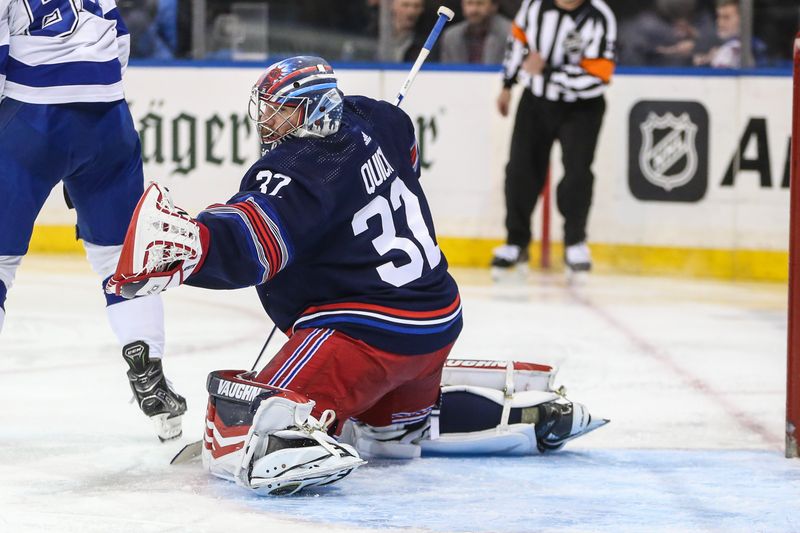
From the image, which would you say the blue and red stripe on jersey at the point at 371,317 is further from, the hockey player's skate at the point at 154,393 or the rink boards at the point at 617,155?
the rink boards at the point at 617,155

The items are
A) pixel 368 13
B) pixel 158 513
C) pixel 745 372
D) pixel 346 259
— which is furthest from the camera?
pixel 368 13

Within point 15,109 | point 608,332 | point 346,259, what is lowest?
point 608,332

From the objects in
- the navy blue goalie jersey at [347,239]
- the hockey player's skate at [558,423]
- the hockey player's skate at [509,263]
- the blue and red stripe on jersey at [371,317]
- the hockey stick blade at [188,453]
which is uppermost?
the navy blue goalie jersey at [347,239]

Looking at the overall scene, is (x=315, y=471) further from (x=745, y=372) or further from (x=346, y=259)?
(x=745, y=372)

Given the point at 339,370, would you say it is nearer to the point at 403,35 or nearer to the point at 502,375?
the point at 502,375

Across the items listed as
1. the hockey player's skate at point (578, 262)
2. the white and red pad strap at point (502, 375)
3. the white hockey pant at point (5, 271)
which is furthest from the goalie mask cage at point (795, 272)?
the hockey player's skate at point (578, 262)

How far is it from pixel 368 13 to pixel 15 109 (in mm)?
3625

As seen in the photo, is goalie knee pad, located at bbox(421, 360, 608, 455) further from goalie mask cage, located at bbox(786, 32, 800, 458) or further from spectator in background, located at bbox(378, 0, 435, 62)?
spectator in background, located at bbox(378, 0, 435, 62)

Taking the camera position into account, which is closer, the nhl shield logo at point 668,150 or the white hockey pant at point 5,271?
the white hockey pant at point 5,271

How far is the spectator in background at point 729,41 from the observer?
6137 millimetres

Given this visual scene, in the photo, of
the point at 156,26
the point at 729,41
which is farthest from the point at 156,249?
the point at 156,26

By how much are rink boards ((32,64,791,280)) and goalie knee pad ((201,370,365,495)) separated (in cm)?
385

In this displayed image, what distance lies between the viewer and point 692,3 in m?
6.22

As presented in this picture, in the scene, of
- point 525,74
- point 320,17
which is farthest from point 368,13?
point 525,74
